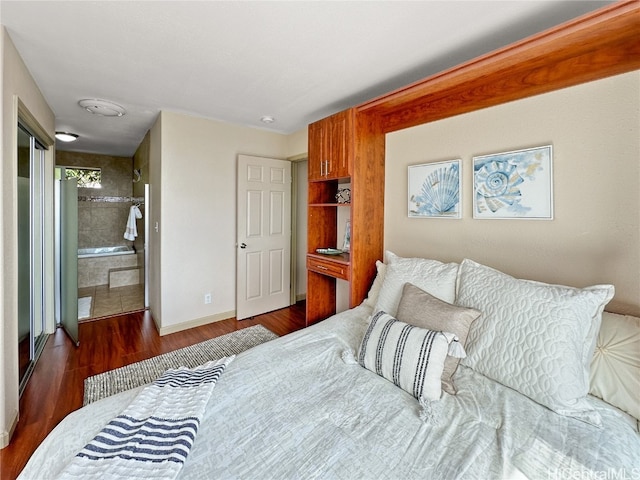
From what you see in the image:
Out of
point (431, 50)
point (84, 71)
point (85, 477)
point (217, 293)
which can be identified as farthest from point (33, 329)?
point (431, 50)

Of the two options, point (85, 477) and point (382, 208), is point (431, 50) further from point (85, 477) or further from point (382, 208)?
point (85, 477)

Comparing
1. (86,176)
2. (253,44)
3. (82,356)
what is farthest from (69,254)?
(86,176)

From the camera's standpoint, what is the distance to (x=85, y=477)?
824 millimetres

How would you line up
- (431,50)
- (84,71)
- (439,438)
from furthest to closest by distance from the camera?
(84,71) < (431,50) < (439,438)

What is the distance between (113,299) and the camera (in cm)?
432

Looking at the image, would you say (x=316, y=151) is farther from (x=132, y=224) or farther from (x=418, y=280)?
(x=132, y=224)

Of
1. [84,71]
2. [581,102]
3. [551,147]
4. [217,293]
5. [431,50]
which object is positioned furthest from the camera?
[217,293]

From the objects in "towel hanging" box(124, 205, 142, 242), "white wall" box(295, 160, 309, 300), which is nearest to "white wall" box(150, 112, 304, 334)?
"white wall" box(295, 160, 309, 300)

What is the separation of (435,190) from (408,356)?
1431 millimetres

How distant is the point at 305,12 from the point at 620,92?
1.66 meters

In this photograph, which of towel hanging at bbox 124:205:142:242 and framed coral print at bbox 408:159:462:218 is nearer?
framed coral print at bbox 408:159:462:218

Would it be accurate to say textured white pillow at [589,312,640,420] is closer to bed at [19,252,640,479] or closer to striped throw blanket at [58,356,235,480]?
bed at [19,252,640,479]

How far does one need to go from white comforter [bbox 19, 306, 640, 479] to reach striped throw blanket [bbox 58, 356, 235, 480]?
51 mm

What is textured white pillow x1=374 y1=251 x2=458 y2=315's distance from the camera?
1783mm
